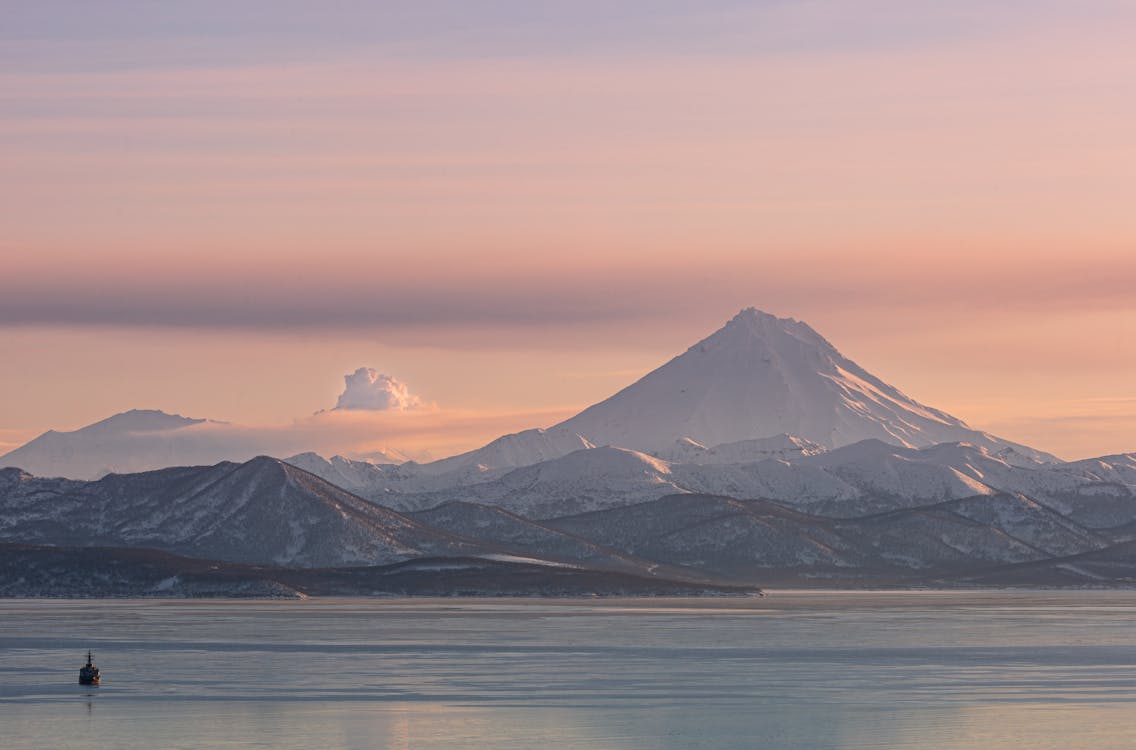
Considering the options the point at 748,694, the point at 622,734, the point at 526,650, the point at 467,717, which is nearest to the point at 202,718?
the point at 467,717

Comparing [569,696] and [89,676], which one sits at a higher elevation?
[89,676]

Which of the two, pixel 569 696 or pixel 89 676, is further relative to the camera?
pixel 89 676

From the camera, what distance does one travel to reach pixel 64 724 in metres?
115

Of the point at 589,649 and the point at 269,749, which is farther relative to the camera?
the point at 589,649

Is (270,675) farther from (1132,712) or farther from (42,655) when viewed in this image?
(1132,712)

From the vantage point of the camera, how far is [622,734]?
113 metres

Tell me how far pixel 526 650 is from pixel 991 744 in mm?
82403

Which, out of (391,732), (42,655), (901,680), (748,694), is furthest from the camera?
(42,655)

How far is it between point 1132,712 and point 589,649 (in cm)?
7080

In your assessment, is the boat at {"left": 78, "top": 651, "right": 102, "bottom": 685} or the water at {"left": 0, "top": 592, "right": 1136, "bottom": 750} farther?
the boat at {"left": 78, "top": 651, "right": 102, "bottom": 685}

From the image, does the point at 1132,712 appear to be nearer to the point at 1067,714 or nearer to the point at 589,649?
the point at 1067,714

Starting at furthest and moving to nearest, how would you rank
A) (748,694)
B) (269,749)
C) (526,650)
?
(526,650), (748,694), (269,749)

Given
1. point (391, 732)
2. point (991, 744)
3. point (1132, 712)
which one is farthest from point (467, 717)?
point (1132, 712)

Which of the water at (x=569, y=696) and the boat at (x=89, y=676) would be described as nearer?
the water at (x=569, y=696)
